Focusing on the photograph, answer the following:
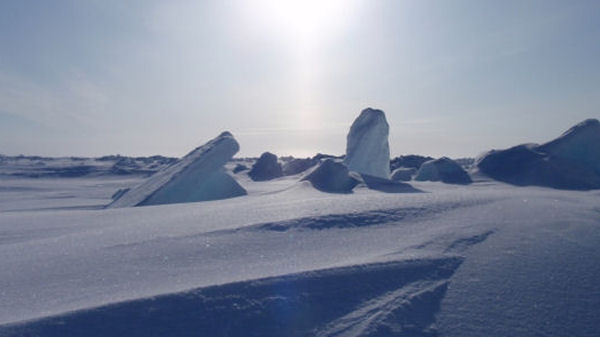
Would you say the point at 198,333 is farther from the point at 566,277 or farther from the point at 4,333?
the point at 566,277

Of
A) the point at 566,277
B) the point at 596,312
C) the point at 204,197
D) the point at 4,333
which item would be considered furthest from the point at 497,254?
the point at 204,197

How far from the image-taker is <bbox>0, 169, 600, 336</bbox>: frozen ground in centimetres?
149

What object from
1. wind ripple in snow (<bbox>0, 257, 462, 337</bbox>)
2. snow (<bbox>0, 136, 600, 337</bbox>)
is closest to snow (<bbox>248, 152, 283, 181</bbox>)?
snow (<bbox>0, 136, 600, 337</bbox>)

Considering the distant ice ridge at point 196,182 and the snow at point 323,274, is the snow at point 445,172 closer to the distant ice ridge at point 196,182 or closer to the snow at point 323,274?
the distant ice ridge at point 196,182

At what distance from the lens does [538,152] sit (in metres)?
6.34

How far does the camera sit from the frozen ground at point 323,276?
1488mm


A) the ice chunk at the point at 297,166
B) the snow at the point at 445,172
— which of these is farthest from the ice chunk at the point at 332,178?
the ice chunk at the point at 297,166

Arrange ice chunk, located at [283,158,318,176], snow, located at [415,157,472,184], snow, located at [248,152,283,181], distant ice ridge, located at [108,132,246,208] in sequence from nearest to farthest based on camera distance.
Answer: distant ice ridge, located at [108,132,246,208] → snow, located at [415,157,472,184] → snow, located at [248,152,283,181] → ice chunk, located at [283,158,318,176]

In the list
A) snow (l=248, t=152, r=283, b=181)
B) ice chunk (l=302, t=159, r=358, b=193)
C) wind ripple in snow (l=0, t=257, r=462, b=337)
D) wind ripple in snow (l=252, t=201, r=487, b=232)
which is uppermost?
snow (l=248, t=152, r=283, b=181)

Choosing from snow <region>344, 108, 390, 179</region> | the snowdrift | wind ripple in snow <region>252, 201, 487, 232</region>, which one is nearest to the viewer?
wind ripple in snow <region>252, 201, 487, 232</region>

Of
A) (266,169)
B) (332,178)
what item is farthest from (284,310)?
(266,169)

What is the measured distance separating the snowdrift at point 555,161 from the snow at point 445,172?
0.35 metres

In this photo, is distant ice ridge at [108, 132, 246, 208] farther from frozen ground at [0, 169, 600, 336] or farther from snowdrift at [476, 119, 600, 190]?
snowdrift at [476, 119, 600, 190]

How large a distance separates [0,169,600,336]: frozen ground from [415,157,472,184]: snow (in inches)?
141
